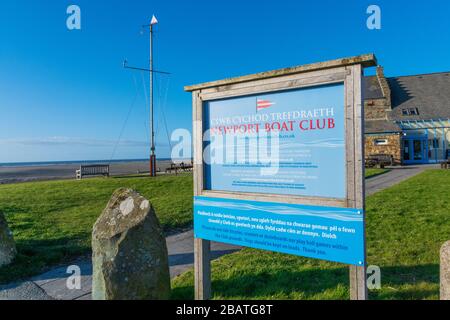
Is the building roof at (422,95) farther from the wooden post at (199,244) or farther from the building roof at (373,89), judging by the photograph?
the wooden post at (199,244)

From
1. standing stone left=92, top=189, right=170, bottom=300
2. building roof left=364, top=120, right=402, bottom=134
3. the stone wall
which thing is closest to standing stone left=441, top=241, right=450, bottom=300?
standing stone left=92, top=189, right=170, bottom=300

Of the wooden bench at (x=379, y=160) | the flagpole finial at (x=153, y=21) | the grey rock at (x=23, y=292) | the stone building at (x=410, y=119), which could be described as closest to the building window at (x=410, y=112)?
the stone building at (x=410, y=119)

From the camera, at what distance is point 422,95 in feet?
114

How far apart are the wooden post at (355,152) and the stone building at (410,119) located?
93.0 feet

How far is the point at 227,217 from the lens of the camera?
152 inches

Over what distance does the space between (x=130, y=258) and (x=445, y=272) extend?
2.97 meters

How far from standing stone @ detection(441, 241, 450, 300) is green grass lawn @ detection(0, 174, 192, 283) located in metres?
5.33

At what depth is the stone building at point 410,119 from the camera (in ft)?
100

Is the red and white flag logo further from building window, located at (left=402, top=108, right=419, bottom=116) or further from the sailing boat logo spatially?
building window, located at (left=402, top=108, right=419, bottom=116)

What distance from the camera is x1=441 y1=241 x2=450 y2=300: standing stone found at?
9.63ft

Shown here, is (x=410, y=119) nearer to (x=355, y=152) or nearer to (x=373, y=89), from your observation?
(x=373, y=89)
